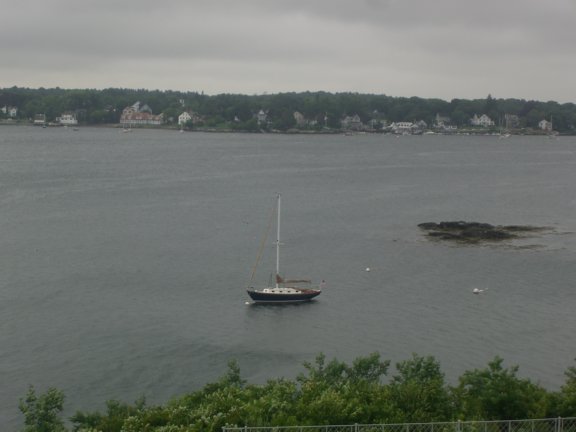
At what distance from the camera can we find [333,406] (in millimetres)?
15094

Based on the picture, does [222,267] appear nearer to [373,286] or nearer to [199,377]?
[373,286]

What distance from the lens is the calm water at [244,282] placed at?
93.9 feet

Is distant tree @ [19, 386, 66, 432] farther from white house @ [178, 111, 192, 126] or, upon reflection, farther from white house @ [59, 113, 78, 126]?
white house @ [59, 113, 78, 126]

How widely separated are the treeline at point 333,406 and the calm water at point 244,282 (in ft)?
26.9

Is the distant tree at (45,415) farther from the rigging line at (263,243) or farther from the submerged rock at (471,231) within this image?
the submerged rock at (471,231)

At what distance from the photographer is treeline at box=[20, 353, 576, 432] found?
1498 centimetres

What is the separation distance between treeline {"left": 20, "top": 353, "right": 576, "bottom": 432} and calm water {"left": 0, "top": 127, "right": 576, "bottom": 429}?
8.20 m

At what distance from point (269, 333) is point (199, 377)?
569 cm

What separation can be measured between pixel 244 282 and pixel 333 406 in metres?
24.0

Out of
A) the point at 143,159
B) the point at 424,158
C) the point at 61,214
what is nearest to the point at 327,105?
the point at 424,158

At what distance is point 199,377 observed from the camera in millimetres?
27078

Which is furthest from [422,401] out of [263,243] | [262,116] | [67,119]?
[67,119]

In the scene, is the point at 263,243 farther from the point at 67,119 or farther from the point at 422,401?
the point at 67,119

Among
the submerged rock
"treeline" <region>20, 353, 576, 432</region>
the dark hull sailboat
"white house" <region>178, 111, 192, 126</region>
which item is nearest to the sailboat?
the dark hull sailboat
